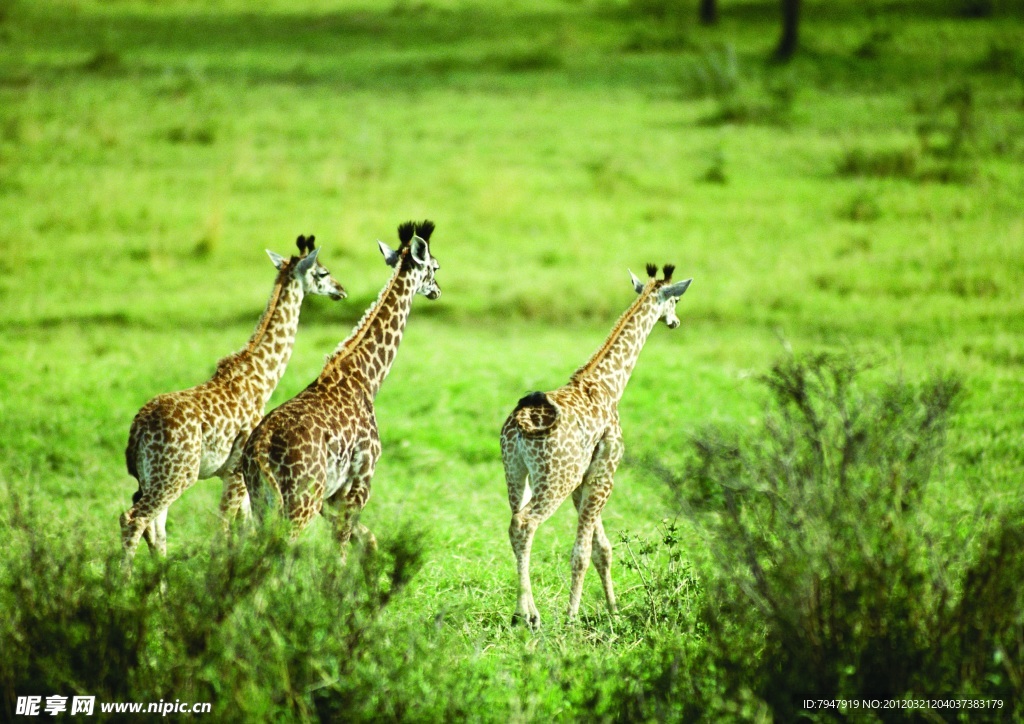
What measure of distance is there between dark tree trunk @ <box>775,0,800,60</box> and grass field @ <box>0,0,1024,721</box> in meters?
0.65

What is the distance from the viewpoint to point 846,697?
5.21 meters

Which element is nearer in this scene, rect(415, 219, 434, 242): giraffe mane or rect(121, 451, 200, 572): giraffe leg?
rect(121, 451, 200, 572): giraffe leg

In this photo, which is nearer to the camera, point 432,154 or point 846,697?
point 846,697

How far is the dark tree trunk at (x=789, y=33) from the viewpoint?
83.4 ft

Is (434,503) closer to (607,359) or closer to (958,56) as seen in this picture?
(607,359)

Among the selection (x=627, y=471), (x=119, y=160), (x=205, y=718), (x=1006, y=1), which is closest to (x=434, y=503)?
(x=627, y=471)

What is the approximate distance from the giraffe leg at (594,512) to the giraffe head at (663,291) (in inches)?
34.2

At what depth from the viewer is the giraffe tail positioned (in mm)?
6105

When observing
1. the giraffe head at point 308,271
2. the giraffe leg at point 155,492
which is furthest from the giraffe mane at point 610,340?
the giraffe leg at point 155,492

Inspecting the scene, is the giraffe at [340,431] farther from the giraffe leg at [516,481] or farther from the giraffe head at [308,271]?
the giraffe leg at [516,481]

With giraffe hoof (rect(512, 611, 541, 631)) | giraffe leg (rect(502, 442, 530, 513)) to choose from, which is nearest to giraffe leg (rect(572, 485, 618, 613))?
giraffe leg (rect(502, 442, 530, 513))

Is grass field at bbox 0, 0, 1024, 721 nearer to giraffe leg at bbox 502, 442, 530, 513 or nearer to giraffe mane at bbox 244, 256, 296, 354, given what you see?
giraffe leg at bbox 502, 442, 530, 513

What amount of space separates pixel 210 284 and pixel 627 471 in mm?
7152

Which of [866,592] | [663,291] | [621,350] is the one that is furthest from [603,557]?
[866,592]
